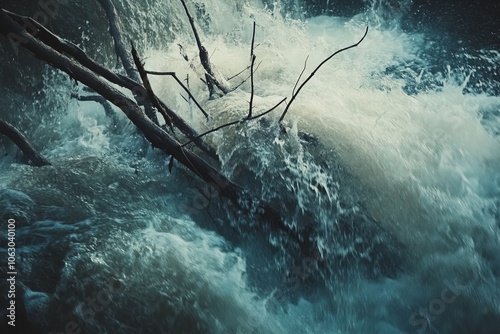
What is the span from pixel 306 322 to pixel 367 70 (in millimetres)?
4181

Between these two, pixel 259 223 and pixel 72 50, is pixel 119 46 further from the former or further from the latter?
→ pixel 259 223

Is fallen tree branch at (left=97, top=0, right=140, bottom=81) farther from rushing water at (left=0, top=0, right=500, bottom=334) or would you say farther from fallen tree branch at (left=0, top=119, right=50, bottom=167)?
fallen tree branch at (left=0, top=119, right=50, bottom=167)

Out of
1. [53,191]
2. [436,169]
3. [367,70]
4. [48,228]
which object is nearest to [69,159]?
[53,191]

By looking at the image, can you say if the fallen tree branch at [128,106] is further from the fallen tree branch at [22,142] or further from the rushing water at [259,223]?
the fallen tree branch at [22,142]

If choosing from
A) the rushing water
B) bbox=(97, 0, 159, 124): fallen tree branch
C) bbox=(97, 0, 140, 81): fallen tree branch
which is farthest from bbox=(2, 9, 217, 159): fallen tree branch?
bbox=(97, 0, 140, 81): fallen tree branch

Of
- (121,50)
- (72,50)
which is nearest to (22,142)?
(121,50)

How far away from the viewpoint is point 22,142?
3.63 m

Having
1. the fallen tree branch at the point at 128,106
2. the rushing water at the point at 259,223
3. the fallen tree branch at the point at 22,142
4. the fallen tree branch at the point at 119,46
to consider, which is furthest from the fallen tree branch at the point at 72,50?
the fallen tree branch at the point at 22,142

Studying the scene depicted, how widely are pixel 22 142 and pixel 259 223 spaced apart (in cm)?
246

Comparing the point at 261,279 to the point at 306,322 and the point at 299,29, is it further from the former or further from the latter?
the point at 299,29

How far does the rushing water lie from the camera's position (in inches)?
109

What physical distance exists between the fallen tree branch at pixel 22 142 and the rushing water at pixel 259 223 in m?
0.11

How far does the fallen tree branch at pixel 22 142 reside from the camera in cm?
353

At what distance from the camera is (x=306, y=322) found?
10.1ft
